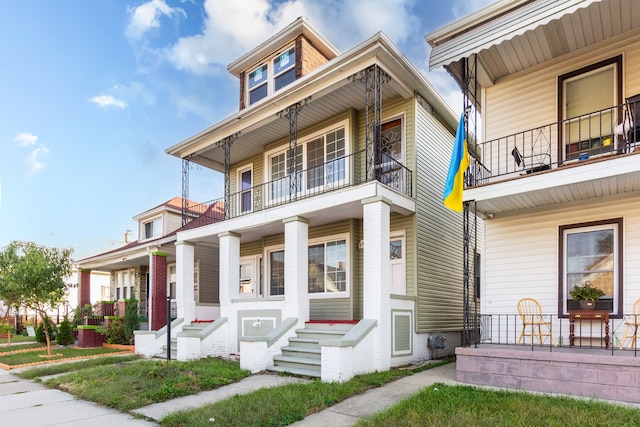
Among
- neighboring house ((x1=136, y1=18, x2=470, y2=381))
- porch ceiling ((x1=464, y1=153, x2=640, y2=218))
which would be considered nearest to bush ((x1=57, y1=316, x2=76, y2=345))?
neighboring house ((x1=136, y1=18, x2=470, y2=381))

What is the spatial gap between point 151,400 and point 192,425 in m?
2.05

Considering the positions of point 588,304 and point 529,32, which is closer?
point 588,304

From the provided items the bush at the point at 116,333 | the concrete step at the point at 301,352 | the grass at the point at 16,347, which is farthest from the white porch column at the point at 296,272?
the grass at the point at 16,347

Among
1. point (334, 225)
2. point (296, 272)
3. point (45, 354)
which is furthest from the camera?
point (45, 354)

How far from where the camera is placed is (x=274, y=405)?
253 inches

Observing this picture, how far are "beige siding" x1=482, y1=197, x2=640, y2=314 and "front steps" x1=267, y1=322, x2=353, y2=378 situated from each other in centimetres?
346

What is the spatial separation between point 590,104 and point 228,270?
10.0 meters

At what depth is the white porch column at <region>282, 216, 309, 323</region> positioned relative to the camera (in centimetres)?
1100

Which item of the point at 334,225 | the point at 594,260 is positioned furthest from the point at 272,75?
the point at 594,260

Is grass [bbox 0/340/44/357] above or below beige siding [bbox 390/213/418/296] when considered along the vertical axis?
below

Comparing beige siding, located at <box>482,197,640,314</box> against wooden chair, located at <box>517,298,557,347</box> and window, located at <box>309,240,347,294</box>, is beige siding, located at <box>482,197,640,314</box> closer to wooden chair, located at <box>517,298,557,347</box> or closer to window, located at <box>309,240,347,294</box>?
wooden chair, located at <box>517,298,557,347</box>

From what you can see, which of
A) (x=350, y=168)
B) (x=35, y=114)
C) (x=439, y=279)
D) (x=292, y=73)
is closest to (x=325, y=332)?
(x=439, y=279)

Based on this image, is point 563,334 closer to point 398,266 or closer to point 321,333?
point 398,266

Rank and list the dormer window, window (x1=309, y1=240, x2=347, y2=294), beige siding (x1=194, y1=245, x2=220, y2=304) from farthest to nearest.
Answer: beige siding (x1=194, y1=245, x2=220, y2=304) → the dormer window → window (x1=309, y1=240, x2=347, y2=294)
